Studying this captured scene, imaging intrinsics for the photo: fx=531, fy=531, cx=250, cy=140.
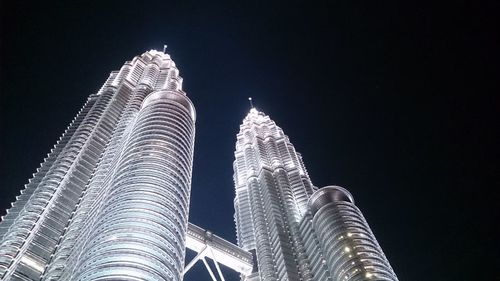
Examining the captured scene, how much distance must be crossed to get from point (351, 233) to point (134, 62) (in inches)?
2514

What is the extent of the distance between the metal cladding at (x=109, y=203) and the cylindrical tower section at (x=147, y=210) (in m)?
0.10

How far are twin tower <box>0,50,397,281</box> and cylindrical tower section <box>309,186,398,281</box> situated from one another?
16cm

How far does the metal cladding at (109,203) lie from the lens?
1821 inches

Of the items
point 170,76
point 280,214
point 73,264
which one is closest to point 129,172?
point 73,264

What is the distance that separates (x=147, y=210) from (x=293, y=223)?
1402 inches

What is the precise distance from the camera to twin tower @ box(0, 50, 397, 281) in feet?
159

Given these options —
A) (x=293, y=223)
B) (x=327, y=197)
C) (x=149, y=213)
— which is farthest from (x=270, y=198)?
(x=149, y=213)

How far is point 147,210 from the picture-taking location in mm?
50938

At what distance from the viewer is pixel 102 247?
46.0m

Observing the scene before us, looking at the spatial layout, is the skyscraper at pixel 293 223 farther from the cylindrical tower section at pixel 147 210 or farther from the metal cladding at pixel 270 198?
the cylindrical tower section at pixel 147 210

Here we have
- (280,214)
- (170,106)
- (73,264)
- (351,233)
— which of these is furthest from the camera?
(280,214)

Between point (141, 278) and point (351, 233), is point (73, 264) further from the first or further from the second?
point (351, 233)

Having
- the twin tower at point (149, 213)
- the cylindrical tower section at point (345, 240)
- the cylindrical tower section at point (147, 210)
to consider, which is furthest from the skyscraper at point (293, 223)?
the cylindrical tower section at point (147, 210)

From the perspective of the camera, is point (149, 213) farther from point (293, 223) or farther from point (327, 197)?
point (293, 223)
